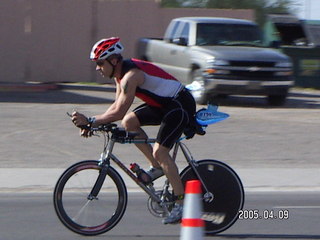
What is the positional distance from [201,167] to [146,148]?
572 mm

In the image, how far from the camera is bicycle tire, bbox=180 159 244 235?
747cm

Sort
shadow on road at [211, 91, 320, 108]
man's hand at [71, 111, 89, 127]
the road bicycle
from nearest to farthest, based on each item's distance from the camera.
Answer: man's hand at [71, 111, 89, 127]
the road bicycle
shadow on road at [211, 91, 320, 108]

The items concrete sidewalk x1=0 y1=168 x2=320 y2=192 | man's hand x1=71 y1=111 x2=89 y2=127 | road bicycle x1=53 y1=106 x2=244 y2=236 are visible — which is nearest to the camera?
man's hand x1=71 y1=111 x2=89 y2=127

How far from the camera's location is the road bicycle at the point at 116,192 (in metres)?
7.21

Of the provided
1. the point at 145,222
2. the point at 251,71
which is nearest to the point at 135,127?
the point at 145,222

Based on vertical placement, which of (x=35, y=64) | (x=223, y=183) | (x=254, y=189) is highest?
(x=223, y=183)

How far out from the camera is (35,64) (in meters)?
23.7

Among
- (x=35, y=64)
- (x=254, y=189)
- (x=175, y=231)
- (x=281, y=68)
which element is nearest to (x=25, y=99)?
(x=35, y=64)

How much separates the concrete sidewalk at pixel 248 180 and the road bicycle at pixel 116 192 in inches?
98.4

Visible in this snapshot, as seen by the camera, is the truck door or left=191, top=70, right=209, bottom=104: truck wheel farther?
the truck door

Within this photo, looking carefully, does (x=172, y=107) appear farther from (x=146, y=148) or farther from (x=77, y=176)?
(x=77, y=176)

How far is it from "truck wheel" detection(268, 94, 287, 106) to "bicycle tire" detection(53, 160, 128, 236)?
11.5 meters

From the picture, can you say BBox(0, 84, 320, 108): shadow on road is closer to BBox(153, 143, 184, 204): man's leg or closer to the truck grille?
the truck grille

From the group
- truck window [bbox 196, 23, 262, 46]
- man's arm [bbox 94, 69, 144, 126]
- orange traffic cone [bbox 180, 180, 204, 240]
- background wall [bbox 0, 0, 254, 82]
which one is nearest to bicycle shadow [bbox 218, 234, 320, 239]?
man's arm [bbox 94, 69, 144, 126]
